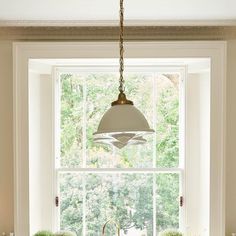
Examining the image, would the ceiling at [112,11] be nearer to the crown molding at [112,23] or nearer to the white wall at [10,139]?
the crown molding at [112,23]

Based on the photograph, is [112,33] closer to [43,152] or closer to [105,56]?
[105,56]

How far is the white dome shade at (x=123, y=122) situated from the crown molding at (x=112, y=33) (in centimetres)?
244

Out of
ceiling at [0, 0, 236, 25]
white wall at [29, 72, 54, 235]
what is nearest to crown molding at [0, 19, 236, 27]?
ceiling at [0, 0, 236, 25]

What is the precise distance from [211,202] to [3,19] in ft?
9.32

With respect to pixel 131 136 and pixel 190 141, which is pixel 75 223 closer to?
pixel 190 141

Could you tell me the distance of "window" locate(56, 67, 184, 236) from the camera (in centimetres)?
538

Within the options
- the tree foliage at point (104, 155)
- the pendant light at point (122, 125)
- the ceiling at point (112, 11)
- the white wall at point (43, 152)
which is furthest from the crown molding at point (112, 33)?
the pendant light at point (122, 125)

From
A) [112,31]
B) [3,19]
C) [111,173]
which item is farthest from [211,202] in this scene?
[3,19]

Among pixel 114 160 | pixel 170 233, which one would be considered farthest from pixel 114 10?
pixel 170 233

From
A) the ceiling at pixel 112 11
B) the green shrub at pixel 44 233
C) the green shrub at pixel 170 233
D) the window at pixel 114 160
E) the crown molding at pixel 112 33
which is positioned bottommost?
the green shrub at pixel 170 233

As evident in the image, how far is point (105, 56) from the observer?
4789mm

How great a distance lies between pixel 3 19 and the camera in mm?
4523

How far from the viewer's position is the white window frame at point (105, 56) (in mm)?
4777

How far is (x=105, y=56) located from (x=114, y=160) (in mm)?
1322
